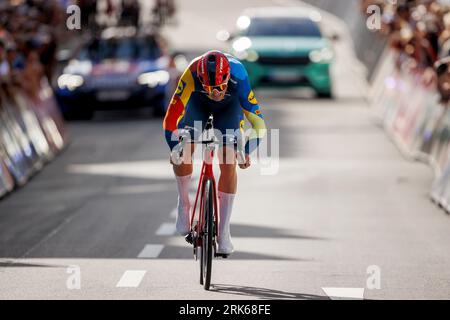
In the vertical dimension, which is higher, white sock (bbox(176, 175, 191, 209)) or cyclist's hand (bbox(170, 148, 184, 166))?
cyclist's hand (bbox(170, 148, 184, 166))

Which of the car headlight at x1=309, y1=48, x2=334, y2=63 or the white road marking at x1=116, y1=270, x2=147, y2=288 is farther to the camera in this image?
the car headlight at x1=309, y1=48, x2=334, y2=63

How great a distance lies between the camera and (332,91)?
33094 mm

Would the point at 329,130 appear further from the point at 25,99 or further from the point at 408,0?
the point at 25,99

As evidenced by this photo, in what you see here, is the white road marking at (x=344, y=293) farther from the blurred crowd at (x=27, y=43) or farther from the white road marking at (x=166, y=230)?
the blurred crowd at (x=27, y=43)

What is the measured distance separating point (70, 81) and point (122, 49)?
1.36 metres

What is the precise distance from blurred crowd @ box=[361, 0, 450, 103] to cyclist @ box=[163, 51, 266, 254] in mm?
5480

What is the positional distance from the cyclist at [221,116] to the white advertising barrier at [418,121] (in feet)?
16.9

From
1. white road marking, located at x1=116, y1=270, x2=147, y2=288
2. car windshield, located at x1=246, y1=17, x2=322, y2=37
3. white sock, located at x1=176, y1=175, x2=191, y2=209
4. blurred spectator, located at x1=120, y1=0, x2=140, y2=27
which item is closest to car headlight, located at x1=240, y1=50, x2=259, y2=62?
car windshield, located at x1=246, y1=17, x2=322, y2=37

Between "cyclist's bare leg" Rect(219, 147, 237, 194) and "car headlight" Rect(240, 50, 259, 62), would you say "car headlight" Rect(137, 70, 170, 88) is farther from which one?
"cyclist's bare leg" Rect(219, 147, 237, 194)

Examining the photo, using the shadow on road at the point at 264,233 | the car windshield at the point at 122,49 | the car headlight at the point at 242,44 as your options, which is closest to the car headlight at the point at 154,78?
the car windshield at the point at 122,49

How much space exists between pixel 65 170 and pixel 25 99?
1892 mm

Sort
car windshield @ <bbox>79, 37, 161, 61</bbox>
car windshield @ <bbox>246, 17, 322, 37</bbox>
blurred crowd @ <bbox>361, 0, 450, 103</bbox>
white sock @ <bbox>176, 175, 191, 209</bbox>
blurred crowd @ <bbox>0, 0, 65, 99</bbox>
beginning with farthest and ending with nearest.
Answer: car windshield @ <bbox>246, 17, 322, 37</bbox> → car windshield @ <bbox>79, 37, 161, 61</bbox> → blurred crowd @ <bbox>0, 0, 65, 99</bbox> → blurred crowd @ <bbox>361, 0, 450, 103</bbox> → white sock @ <bbox>176, 175, 191, 209</bbox>

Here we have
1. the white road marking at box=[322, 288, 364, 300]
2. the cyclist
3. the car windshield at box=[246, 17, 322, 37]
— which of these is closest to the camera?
the white road marking at box=[322, 288, 364, 300]

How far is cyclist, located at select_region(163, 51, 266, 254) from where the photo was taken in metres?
11.1
